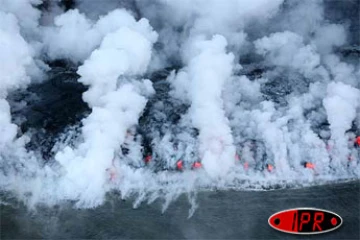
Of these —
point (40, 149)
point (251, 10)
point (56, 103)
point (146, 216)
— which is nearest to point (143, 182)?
point (146, 216)

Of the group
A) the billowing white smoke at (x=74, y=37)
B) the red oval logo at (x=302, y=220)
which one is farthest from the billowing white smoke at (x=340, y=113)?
the billowing white smoke at (x=74, y=37)

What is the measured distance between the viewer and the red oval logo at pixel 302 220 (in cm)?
902

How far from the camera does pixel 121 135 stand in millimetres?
9781

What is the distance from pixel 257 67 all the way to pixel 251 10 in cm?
160

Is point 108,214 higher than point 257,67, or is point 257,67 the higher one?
point 257,67

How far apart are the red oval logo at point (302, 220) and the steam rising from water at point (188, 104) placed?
627mm

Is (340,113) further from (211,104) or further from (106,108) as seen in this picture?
(106,108)

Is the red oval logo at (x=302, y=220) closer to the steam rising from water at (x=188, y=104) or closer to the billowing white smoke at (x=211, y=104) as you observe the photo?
the steam rising from water at (x=188, y=104)

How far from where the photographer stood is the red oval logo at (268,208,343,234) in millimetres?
9016

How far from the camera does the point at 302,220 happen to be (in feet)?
29.7

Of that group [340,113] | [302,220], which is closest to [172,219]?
[302,220]

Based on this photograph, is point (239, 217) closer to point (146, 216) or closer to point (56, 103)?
point (146, 216)

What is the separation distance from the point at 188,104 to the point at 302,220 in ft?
12.1

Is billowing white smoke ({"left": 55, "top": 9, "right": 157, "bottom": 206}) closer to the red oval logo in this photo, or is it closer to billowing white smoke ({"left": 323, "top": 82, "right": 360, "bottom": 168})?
the red oval logo
